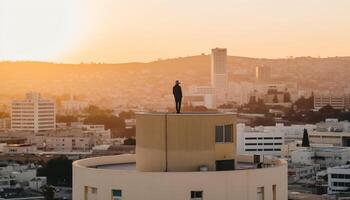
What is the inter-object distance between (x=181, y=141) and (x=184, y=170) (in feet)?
0.95

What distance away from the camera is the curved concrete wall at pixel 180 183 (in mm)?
6504

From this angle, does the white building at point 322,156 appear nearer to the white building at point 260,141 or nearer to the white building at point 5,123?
the white building at point 260,141

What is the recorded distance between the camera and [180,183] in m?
6.51

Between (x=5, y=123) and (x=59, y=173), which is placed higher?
(x=5, y=123)

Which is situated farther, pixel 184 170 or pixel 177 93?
pixel 177 93

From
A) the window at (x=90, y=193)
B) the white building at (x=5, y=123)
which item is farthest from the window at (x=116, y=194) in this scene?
the white building at (x=5, y=123)

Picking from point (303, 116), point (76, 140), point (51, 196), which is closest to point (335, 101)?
point (303, 116)

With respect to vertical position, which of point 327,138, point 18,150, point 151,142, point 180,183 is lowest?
point 18,150

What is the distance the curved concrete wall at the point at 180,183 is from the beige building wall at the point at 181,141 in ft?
0.90

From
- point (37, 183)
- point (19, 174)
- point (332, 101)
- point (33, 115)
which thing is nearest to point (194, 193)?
point (37, 183)

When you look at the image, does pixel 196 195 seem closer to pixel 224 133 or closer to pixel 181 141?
pixel 181 141

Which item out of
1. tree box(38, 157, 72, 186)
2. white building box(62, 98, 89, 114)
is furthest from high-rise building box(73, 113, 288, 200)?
white building box(62, 98, 89, 114)

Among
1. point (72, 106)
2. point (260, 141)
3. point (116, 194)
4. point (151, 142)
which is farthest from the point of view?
point (72, 106)

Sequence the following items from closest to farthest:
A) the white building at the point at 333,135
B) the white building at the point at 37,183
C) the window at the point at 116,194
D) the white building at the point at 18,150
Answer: the window at the point at 116,194 → the white building at the point at 37,183 → the white building at the point at 333,135 → the white building at the point at 18,150
